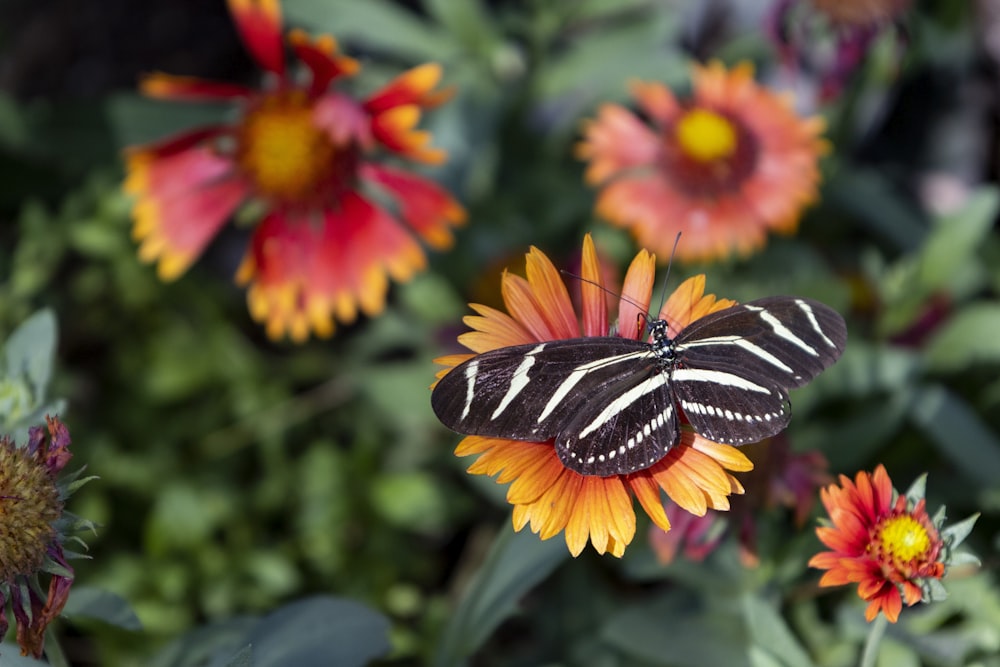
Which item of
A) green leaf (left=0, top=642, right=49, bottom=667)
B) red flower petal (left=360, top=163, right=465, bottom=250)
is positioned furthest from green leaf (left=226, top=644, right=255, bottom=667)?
red flower petal (left=360, top=163, right=465, bottom=250)

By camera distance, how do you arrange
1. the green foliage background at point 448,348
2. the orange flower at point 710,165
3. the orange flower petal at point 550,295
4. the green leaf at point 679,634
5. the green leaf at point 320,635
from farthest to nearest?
the orange flower at point 710,165
the green foliage background at point 448,348
the green leaf at point 679,634
the green leaf at point 320,635
the orange flower petal at point 550,295

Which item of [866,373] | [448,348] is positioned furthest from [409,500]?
[866,373]

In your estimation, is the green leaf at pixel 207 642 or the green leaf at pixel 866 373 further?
the green leaf at pixel 866 373

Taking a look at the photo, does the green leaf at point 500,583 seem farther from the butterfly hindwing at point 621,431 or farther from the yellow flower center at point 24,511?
the yellow flower center at point 24,511

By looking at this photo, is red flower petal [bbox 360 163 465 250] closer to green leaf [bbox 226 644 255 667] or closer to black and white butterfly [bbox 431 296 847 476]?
black and white butterfly [bbox 431 296 847 476]

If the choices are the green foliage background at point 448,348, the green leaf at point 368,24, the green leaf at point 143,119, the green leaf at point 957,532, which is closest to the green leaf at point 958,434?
the green foliage background at point 448,348
